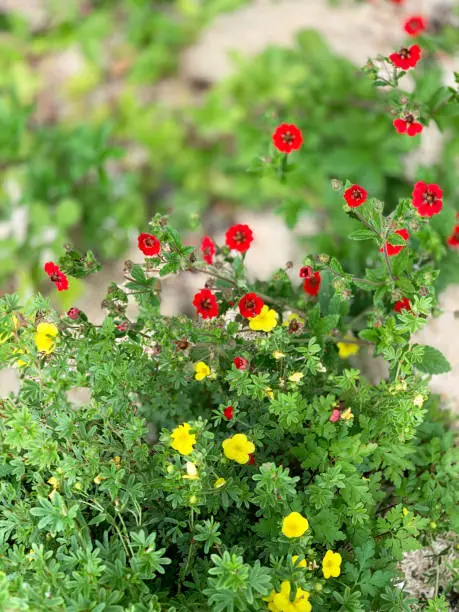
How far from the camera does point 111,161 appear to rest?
359 cm

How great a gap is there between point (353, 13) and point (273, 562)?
3133 millimetres

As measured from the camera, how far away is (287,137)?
195 centimetres

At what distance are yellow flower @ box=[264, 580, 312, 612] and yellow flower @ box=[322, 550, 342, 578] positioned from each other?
3.0 inches

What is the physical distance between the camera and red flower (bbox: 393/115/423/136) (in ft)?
5.85

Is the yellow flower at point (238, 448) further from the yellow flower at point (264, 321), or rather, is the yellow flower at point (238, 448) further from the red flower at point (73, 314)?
the red flower at point (73, 314)

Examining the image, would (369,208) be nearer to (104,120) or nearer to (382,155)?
(382,155)

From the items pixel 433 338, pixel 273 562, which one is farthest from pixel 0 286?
pixel 273 562

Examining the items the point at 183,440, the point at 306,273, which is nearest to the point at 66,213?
the point at 306,273

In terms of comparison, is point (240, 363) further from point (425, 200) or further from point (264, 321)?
point (425, 200)

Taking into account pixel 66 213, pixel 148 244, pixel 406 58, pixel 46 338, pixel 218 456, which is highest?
pixel 406 58

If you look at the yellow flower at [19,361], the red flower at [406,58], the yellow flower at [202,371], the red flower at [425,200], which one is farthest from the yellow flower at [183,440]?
the red flower at [406,58]

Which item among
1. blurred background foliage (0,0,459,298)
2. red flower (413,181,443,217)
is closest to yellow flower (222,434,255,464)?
red flower (413,181,443,217)

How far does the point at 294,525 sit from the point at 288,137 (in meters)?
1.03

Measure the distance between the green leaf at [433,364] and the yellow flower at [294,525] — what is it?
583mm
